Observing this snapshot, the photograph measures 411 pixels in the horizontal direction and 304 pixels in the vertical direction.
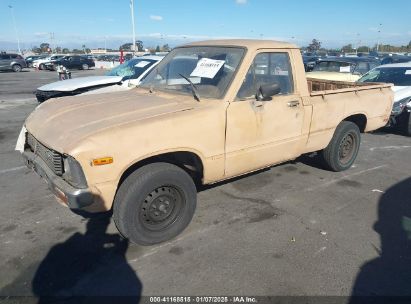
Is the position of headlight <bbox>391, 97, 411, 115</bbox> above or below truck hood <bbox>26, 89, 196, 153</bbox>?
below

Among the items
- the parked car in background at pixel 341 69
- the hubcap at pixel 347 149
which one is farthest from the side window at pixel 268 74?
the parked car in background at pixel 341 69

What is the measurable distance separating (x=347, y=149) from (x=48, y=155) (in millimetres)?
4536

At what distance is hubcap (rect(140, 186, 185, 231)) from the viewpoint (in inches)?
136

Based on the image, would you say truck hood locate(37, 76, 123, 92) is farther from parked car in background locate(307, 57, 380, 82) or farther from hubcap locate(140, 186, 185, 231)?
parked car in background locate(307, 57, 380, 82)

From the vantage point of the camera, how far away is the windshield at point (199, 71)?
3852mm

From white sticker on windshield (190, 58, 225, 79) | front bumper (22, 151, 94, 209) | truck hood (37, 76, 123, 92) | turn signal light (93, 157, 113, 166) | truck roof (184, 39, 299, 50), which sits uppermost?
truck roof (184, 39, 299, 50)

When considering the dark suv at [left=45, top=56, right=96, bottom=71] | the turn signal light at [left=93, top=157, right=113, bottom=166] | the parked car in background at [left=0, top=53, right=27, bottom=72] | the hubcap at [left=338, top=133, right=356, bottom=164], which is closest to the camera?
the turn signal light at [left=93, top=157, right=113, bottom=166]

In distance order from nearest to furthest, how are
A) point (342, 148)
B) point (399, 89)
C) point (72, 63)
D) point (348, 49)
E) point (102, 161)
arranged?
point (102, 161)
point (342, 148)
point (399, 89)
point (72, 63)
point (348, 49)

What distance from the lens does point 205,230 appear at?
3.83 meters

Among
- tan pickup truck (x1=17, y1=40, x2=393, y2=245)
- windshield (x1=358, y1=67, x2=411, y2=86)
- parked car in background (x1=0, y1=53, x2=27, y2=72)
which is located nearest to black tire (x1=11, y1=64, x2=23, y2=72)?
parked car in background (x1=0, y1=53, x2=27, y2=72)

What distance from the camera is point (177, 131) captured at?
131 inches

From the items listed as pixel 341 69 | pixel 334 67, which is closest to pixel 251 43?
Answer: pixel 341 69

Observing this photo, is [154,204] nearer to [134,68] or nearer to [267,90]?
[267,90]

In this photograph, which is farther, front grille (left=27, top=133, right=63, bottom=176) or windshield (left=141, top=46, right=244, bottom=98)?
windshield (left=141, top=46, right=244, bottom=98)
